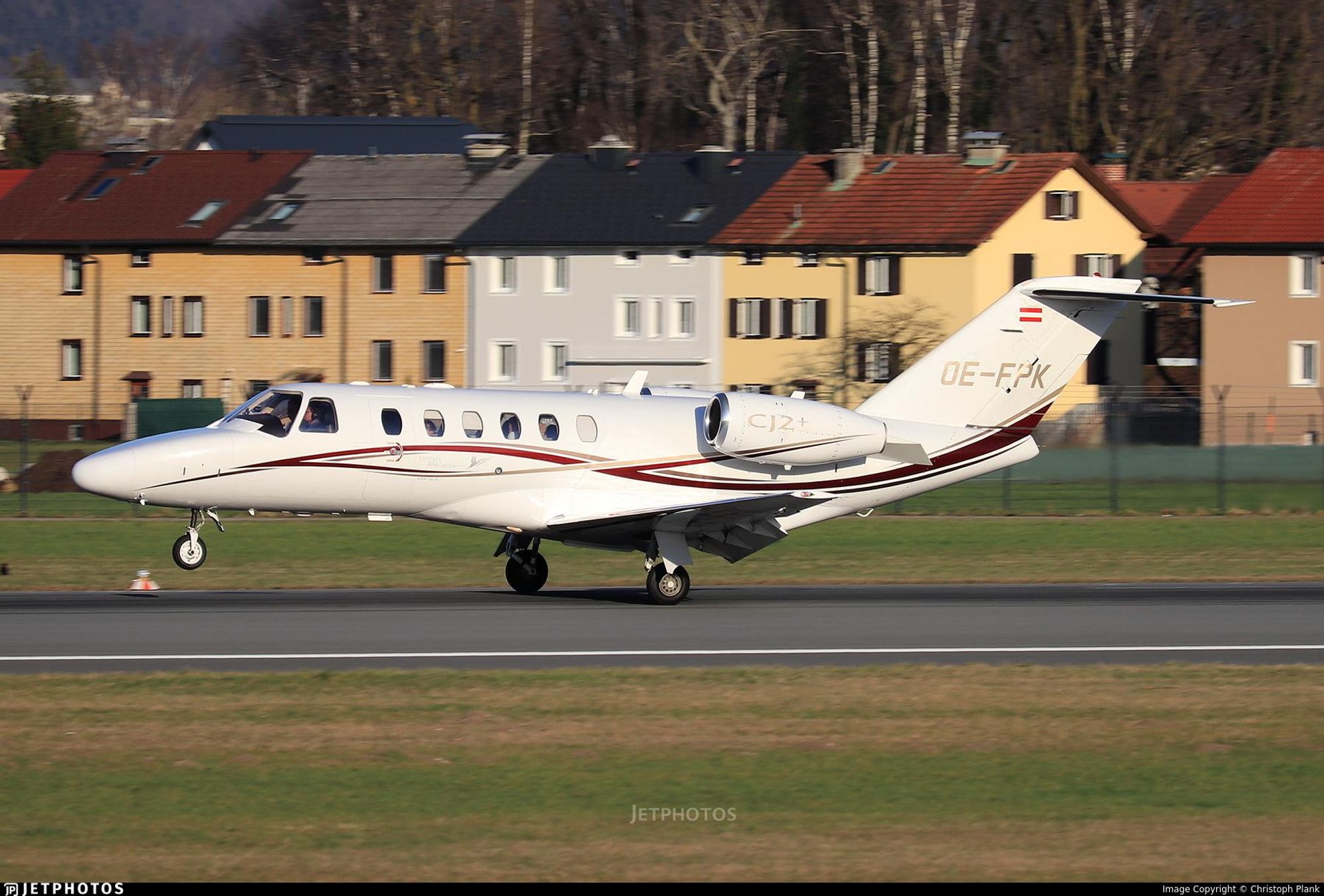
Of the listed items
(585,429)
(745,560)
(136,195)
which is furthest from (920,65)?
(585,429)

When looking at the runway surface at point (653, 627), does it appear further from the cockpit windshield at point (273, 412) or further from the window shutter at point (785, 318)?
the window shutter at point (785, 318)

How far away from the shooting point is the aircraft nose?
65.4ft

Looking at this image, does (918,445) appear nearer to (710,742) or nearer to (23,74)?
(710,742)

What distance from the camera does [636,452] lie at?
22109mm

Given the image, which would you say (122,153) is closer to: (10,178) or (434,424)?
(10,178)

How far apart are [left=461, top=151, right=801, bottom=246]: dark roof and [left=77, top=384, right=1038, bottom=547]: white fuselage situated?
40.6 m

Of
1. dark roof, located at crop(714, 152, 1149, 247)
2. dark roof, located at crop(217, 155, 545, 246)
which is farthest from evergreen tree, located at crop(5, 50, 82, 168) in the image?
dark roof, located at crop(714, 152, 1149, 247)

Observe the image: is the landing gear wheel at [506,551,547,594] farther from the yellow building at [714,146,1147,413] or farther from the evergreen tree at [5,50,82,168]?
the evergreen tree at [5,50,82,168]

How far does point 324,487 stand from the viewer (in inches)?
822

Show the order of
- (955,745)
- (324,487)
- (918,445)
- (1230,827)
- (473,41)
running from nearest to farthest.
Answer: (1230,827) → (955,745) → (324,487) → (918,445) → (473,41)

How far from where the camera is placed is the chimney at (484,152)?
68.6 m

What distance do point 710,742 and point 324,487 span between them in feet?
30.7

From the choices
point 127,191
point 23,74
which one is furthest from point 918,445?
point 23,74

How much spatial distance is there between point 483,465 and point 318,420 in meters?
Answer: 2.05
